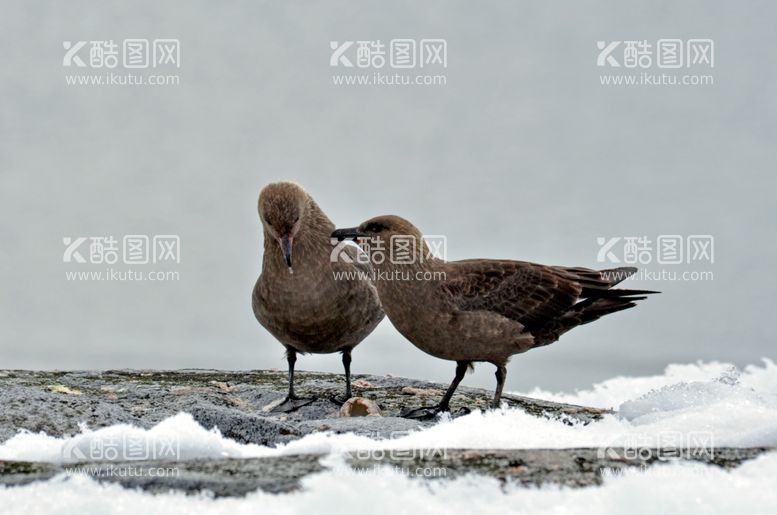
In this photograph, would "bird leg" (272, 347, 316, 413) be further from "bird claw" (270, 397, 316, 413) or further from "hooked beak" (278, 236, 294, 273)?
"hooked beak" (278, 236, 294, 273)

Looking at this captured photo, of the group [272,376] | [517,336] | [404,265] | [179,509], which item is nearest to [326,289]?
[404,265]

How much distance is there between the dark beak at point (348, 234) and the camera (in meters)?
5.84

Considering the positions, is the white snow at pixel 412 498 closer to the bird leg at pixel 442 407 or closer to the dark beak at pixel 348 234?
the bird leg at pixel 442 407

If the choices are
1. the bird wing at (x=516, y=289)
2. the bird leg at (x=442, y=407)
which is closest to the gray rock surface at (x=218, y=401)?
the bird leg at (x=442, y=407)

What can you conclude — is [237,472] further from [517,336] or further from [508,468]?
[517,336]

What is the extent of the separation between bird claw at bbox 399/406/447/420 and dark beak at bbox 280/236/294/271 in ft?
4.13

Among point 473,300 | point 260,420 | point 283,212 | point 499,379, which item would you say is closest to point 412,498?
point 260,420

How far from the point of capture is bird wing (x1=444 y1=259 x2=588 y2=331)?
5668 mm

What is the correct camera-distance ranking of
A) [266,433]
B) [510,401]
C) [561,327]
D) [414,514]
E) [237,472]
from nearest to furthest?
[414,514], [237,472], [266,433], [561,327], [510,401]

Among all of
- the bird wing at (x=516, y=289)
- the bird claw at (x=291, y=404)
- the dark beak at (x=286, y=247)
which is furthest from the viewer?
the bird claw at (x=291, y=404)

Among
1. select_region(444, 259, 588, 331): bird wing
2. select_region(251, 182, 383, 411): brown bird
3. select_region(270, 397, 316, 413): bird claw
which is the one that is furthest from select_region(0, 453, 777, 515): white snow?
select_region(270, 397, 316, 413): bird claw

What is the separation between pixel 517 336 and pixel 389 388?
1887 millimetres

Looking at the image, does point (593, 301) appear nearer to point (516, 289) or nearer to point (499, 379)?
point (516, 289)

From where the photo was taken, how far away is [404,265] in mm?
5664
